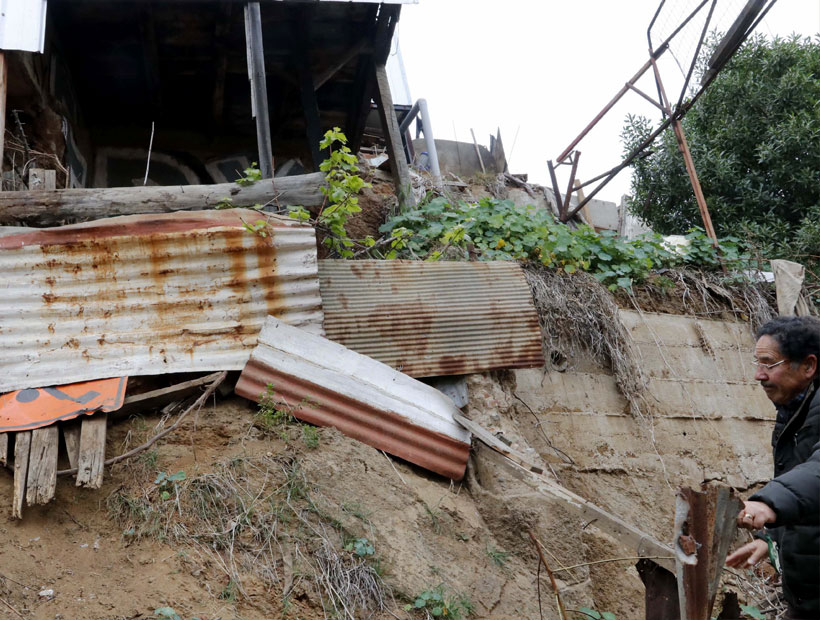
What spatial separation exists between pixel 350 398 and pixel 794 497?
2692 millimetres

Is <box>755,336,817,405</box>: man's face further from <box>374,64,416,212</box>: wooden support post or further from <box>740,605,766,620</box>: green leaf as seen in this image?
<box>374,64,416,212</box>: wooden support post

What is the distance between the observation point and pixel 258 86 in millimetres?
6965

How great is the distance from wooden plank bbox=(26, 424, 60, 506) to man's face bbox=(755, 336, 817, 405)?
3.65 m

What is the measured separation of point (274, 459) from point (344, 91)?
19.9 ft

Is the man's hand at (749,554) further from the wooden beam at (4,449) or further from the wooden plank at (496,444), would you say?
the wooden beam at (4,449)

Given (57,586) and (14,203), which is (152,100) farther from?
(57,586)

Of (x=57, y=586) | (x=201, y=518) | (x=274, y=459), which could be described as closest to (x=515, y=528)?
(x=274, y=459)

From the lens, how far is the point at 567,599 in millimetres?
4152

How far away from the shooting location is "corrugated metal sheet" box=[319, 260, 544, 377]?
203 inches

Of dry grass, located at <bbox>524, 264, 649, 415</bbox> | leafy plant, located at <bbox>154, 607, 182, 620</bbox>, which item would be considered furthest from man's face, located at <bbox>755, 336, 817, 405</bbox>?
leafy plant, located at <bbox>154, 607, 182, 620</bbox>

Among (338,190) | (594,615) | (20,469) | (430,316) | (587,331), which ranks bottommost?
(594,615)

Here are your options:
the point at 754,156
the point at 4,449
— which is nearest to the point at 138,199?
the point at 4,449

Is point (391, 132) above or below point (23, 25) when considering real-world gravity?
below

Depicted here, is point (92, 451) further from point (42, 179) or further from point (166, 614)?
point (42, 179)
